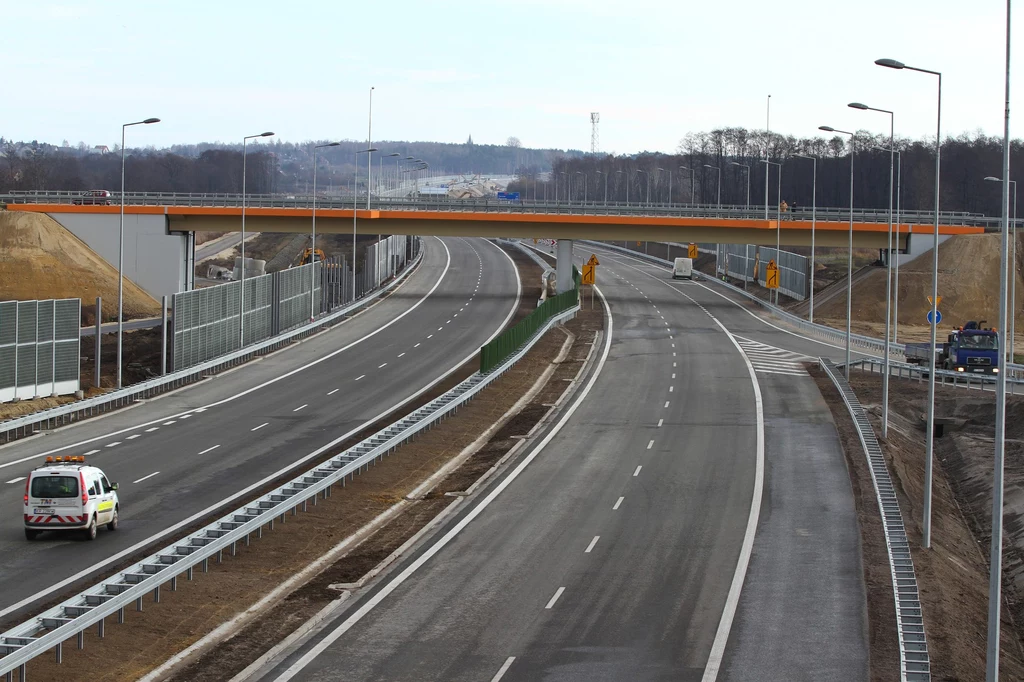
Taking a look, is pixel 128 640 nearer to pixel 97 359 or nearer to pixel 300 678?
pixel 300 678

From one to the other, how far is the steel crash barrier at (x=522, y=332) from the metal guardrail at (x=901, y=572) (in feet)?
55.2

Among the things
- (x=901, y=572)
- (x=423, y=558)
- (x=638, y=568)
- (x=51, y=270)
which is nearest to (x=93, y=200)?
(x=51, y=270)

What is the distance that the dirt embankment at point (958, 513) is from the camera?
23.9 meters

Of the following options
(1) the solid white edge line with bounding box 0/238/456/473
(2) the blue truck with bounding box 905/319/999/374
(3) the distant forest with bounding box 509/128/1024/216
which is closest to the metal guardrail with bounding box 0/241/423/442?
(1) the solid white edge line with bounding box 0/238/456/473

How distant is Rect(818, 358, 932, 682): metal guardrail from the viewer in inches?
810

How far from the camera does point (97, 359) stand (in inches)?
1849

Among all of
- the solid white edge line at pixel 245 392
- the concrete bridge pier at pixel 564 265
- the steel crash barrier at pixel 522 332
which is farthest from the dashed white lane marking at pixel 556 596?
the concrete bridge pier at pixel 564 265

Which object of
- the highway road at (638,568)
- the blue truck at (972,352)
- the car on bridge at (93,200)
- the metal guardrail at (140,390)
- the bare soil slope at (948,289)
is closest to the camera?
the highway road at (638,568)

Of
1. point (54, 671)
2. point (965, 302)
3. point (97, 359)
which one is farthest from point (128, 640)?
point (965, 302)

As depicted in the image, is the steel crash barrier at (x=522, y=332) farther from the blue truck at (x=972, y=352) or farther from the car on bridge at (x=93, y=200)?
the car on bridge at (x=93, y=200)

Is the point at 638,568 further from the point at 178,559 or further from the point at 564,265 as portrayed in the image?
the point at 564,265

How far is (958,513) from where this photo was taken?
134 feet

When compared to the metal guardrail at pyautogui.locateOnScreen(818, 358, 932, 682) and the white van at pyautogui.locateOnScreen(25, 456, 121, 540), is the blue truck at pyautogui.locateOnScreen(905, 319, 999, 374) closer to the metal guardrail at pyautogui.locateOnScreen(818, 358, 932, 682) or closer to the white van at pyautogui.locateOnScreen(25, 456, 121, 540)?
the metal guardrail at pyautogui.locateOnScreen(818, 358, 932, 682)

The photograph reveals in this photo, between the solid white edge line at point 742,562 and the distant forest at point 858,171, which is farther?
the distant forest at point 858,171
